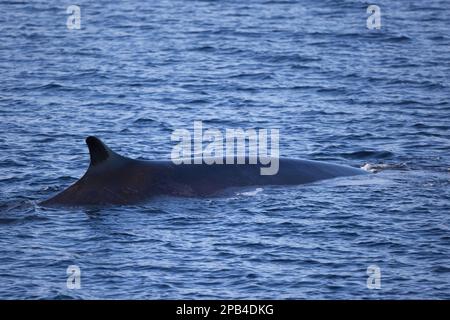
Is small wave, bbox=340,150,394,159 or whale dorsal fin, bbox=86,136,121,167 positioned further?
small wave, bbox=340,150,394,159

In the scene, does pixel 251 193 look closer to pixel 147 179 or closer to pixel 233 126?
pixel 147 179

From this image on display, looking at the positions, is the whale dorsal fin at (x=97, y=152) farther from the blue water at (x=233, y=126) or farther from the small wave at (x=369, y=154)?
the small wave at (x=369, y=154)

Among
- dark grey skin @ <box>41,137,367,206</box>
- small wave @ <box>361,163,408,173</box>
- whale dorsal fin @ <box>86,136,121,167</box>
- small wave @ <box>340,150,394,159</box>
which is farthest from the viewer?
small wave @ <box>340,150,394,159</box>

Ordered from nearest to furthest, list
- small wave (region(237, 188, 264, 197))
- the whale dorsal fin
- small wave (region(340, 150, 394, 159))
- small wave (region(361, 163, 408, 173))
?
the whale dorsal fin → small wave (region(237, 188, 264, 197)) → small wave (region(361, 163, 408, 173)) → small wave (region(340, 150, 394, 159))

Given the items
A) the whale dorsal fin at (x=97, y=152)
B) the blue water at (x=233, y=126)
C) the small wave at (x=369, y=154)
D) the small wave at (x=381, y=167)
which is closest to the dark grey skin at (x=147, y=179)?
the whale dorsal fin at (x=97, y=152)

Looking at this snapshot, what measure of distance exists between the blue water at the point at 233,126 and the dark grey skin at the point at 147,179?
0.99ft

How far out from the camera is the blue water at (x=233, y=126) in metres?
19.8

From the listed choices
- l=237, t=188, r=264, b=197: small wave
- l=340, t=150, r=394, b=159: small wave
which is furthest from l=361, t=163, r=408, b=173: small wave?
l=237, t=188, r=264, b=197: small wave

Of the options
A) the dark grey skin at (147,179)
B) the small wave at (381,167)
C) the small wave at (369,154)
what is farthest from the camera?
the small wave at (369,154)

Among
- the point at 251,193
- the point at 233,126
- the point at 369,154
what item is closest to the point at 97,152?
the point at 251,193

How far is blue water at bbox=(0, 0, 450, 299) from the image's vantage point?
19812mm

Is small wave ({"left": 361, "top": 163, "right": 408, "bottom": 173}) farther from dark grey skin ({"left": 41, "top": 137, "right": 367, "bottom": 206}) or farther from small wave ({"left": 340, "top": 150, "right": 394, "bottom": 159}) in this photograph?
dark grey skin ({"left": 41, "top": 137, "right": 367, "bottom": 206})
